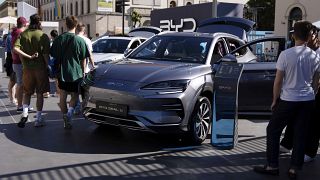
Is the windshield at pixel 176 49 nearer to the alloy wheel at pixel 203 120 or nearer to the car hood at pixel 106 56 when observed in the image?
the alloy wheel at pixel 203 120

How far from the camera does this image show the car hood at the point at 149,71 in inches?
255

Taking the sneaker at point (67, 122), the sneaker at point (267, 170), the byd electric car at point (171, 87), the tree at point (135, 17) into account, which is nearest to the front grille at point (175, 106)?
the byd electric car at point (171, 87)

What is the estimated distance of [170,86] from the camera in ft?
21.0

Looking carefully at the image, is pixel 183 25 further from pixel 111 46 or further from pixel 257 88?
pixel 257 88

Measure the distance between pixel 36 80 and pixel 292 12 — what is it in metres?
46.5

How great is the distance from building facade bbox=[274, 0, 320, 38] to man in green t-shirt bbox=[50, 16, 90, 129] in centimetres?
4335

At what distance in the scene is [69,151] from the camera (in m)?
6.28

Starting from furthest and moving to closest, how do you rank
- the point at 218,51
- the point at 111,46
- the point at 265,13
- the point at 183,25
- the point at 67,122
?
the point at 265,13 → the point at 183,25 → the point at 111,46 → the point at 218,51 → the point at 67,122

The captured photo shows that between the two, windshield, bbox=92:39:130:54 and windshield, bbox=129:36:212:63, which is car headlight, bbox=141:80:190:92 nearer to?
windshield, bbox=129:36:212:63

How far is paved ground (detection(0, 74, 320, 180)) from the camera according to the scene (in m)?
5.41

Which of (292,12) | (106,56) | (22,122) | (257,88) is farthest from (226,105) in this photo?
(292,12)

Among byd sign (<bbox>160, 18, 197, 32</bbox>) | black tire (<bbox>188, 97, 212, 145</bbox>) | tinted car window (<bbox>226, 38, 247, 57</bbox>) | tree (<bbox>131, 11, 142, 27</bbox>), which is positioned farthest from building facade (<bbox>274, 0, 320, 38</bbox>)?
black tire (<bbox>188, 97, 212, 145</bbox>)

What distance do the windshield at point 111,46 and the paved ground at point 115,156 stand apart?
22.4ft

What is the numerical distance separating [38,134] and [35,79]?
3.20ft
